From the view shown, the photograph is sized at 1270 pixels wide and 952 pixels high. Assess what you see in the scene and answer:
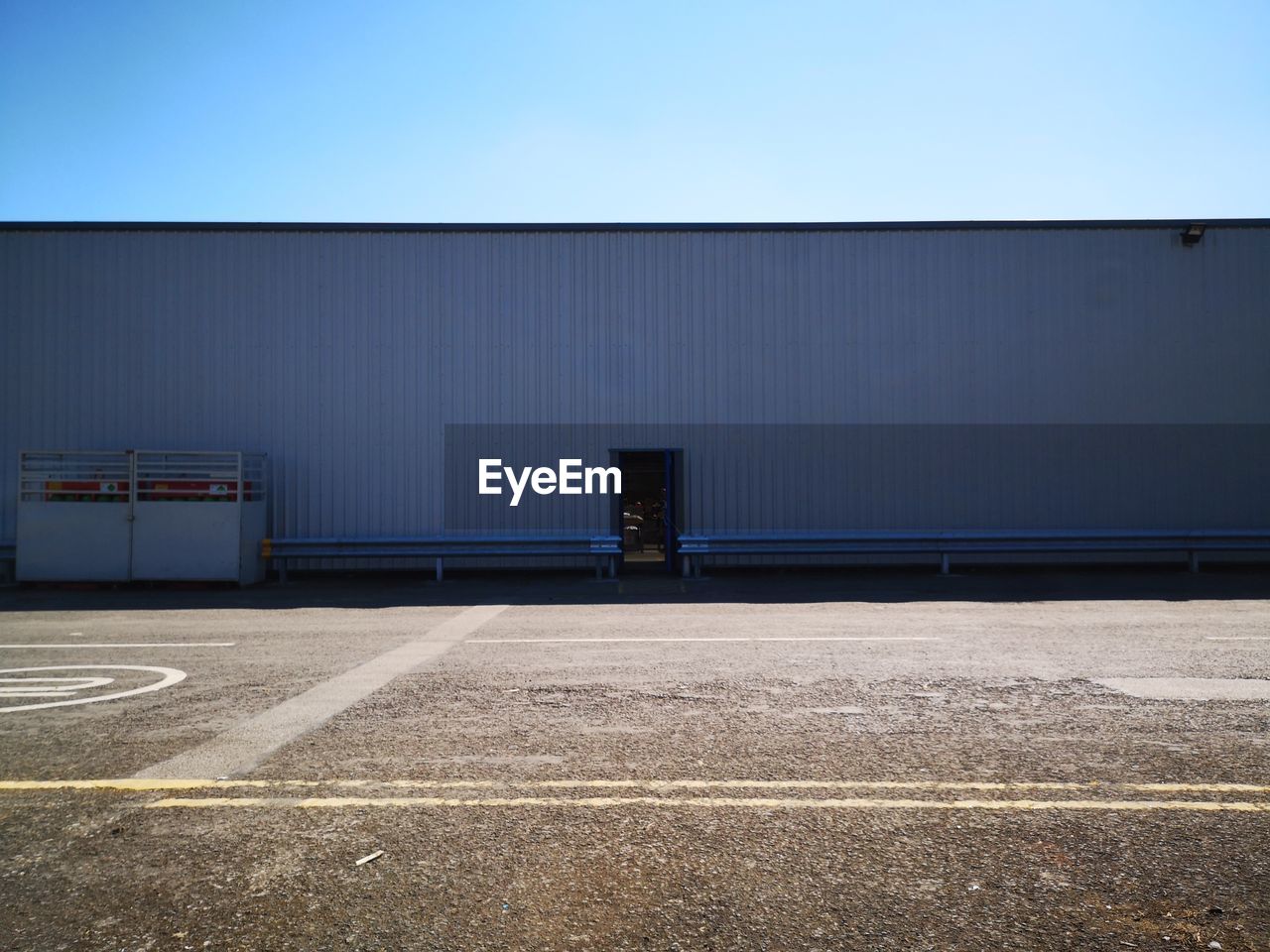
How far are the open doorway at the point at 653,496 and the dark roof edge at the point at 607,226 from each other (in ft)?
17.6

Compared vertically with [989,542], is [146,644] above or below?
below

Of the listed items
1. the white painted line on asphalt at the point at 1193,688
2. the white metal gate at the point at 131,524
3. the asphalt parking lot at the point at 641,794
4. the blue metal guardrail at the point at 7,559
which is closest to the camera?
the asphalt parking lot at the point at 641,794

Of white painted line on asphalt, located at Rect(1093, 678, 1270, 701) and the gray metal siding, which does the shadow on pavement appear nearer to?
the gray metal siding

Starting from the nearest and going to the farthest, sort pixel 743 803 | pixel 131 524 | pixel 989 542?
pixel 743 803 < pixel 131 524 < pixel 989 542

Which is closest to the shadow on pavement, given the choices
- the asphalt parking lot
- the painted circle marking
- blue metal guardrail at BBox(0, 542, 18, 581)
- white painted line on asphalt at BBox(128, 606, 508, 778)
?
blue metal guardrail at BBox(0, 542, 18, 581)

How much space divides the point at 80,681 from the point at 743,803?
6010 millimetres

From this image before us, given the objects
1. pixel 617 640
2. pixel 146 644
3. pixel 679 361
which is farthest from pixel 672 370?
pixel 146 644

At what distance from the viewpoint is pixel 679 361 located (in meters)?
16.7

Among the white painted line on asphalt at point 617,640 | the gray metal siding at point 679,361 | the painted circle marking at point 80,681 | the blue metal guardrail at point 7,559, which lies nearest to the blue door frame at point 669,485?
the gray metal siding at point 679,361

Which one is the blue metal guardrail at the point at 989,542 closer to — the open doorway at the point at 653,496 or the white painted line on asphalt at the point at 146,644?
the open doorway at the point at 653,496

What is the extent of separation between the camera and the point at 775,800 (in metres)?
3.57

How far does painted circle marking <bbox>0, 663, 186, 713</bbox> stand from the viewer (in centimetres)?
555

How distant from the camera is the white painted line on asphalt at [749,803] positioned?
3.47 metres

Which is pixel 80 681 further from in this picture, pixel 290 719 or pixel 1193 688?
pixel 1193 688
